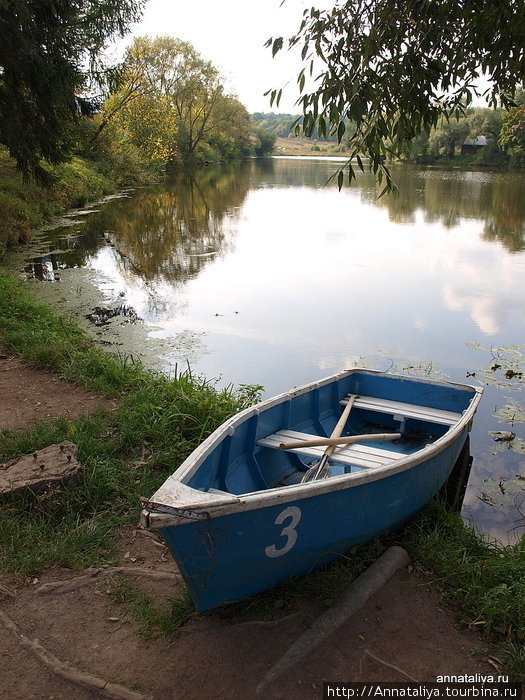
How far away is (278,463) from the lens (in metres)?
4.42

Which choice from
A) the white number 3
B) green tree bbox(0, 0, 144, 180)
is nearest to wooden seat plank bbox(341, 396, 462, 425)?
the white number 3

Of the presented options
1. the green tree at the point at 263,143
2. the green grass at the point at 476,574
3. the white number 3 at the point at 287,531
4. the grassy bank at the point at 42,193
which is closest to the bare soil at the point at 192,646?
the green grass at the point at 476,574

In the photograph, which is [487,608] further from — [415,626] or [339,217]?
[339,217]

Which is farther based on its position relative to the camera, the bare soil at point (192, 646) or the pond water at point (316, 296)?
the pond water at point (316, 296)

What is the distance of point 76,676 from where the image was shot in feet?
8.63

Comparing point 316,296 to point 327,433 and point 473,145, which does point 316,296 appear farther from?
point 473,145

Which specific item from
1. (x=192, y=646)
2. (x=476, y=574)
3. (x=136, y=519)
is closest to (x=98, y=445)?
(x=136, y=519)

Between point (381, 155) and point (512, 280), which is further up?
point (381, 155)

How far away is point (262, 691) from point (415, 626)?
976mm

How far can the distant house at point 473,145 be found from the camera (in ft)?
184

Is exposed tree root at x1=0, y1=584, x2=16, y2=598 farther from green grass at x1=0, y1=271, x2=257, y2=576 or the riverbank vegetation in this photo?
the riverbank vegetation

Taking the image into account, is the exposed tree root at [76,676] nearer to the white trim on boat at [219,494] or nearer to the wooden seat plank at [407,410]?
the white trim on boat at [219,494]

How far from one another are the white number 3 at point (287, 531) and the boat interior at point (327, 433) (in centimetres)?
57

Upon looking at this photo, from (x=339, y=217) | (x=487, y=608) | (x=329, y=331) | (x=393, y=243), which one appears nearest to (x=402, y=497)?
(x=487, y=608)
